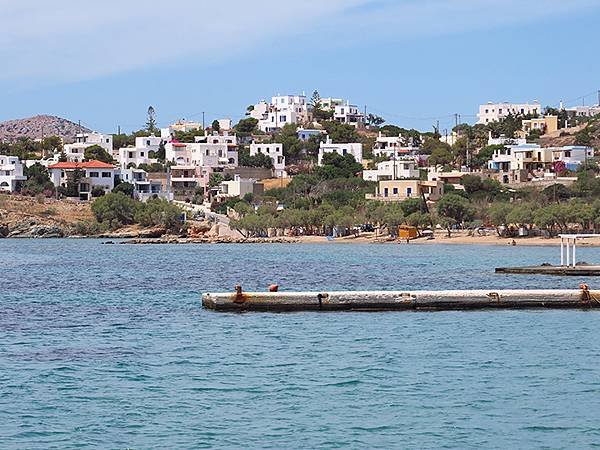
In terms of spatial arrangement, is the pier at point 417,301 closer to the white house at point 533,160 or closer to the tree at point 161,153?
the white house at point 533,160

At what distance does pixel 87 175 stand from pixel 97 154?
845 inches

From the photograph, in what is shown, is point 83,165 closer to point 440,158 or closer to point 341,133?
point 440,158

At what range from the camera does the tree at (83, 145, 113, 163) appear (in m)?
154

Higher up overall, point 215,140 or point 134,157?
point 215,140

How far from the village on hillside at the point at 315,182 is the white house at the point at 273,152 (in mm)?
189

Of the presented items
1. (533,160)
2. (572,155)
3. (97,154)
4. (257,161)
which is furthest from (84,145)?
(572,155)

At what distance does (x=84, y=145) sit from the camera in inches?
6427

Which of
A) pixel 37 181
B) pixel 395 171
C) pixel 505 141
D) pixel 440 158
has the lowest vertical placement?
pixel 37 181

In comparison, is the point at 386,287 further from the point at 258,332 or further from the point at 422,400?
the point at 422,400

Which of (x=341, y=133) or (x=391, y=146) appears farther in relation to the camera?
(x=341, y=133)

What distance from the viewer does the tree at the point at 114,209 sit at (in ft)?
404

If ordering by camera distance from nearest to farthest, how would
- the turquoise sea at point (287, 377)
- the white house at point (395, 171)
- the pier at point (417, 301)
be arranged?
1. the turquoise sea at point (287, 377)
2. the pier at point (417, 301)
3. the white house at point (395, 171)

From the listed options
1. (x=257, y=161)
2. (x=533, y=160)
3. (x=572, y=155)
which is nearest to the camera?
(x=533, y=160)

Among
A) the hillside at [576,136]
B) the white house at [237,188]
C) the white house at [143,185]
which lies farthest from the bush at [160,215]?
the hillside at [576,136]
